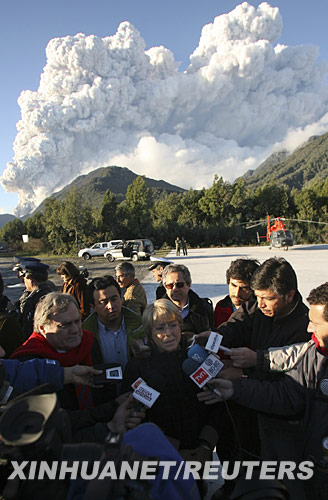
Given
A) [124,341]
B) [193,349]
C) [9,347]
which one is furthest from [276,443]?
[9,347]

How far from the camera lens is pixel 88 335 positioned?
8.05ft

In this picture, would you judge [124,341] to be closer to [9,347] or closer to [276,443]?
[9,347]

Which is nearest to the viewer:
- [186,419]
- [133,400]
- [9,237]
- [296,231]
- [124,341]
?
[133,400]

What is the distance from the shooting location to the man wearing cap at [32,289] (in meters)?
3.71

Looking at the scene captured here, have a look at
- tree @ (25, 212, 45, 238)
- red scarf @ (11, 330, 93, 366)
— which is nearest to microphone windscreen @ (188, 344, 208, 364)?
red scarf @ (11, 330, 93, 366)

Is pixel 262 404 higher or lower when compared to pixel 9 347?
lower

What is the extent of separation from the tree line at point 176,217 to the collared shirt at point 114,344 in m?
39.8

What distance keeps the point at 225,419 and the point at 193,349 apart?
804mm

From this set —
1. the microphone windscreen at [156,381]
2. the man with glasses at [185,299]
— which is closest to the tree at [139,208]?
the man with glasses at [185,299]

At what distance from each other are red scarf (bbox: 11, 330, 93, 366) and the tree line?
40355 millimetres

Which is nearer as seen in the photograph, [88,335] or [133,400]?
[133,400]

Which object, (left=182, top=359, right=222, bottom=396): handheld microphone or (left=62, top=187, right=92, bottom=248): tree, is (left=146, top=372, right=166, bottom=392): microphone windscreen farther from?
(left=62, top=187, right=92, bottom=248): tree

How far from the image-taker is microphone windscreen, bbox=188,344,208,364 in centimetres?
186

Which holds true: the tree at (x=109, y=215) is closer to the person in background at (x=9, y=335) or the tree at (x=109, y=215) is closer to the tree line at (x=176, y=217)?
the tree line at (x=176, y=217)
